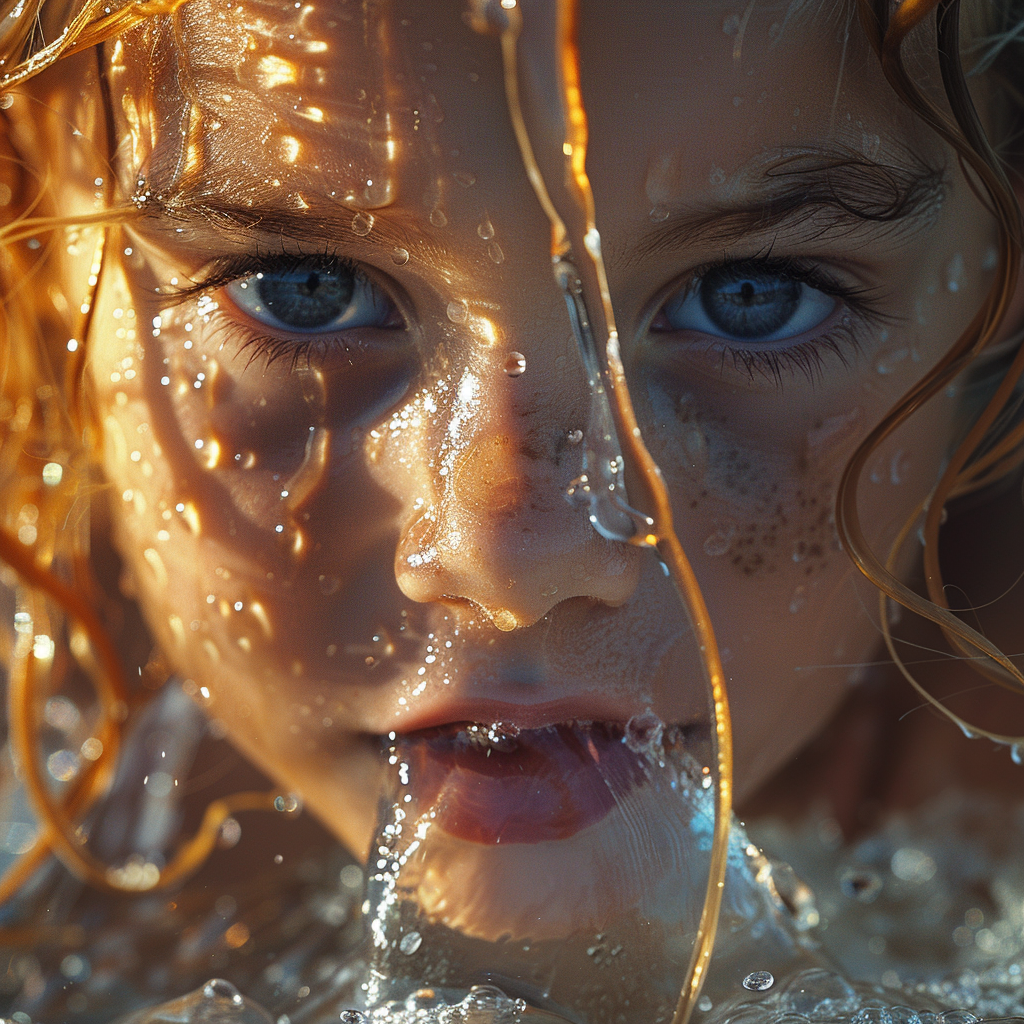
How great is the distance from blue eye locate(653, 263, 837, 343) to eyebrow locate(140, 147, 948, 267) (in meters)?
0.03

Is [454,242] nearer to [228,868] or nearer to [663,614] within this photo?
[663,614]

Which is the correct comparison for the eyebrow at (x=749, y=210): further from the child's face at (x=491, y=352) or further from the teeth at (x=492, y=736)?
the teeth at (x=492, y=736)

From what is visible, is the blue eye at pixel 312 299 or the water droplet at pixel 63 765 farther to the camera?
the water droplet at pixel 63 765

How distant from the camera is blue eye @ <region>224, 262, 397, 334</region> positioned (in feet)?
1.51

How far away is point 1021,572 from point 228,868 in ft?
1.98

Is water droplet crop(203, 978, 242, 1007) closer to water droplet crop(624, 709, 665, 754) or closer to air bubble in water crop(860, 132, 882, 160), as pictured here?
water droplet crop(624, 709, 665, 754)

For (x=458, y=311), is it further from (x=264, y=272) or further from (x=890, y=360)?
(x=890, y=360)

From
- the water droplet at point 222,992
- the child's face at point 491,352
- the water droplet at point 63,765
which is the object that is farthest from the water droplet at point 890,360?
the water droplet at point 63,765

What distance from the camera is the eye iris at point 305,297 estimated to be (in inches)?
18.7

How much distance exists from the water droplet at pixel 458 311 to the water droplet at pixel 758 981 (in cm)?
35

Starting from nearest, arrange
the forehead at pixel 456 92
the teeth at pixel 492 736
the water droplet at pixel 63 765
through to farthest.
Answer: the forehead at pixel 456 92 < the teeth at pixel 492 736 < the water droplet at pixel 63 765

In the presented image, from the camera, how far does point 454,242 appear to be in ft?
1.34

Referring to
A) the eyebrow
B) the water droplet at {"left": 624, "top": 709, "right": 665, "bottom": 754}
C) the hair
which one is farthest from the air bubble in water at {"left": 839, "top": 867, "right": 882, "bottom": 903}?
the eyebrow

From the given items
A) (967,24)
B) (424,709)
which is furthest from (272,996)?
(967,24)
